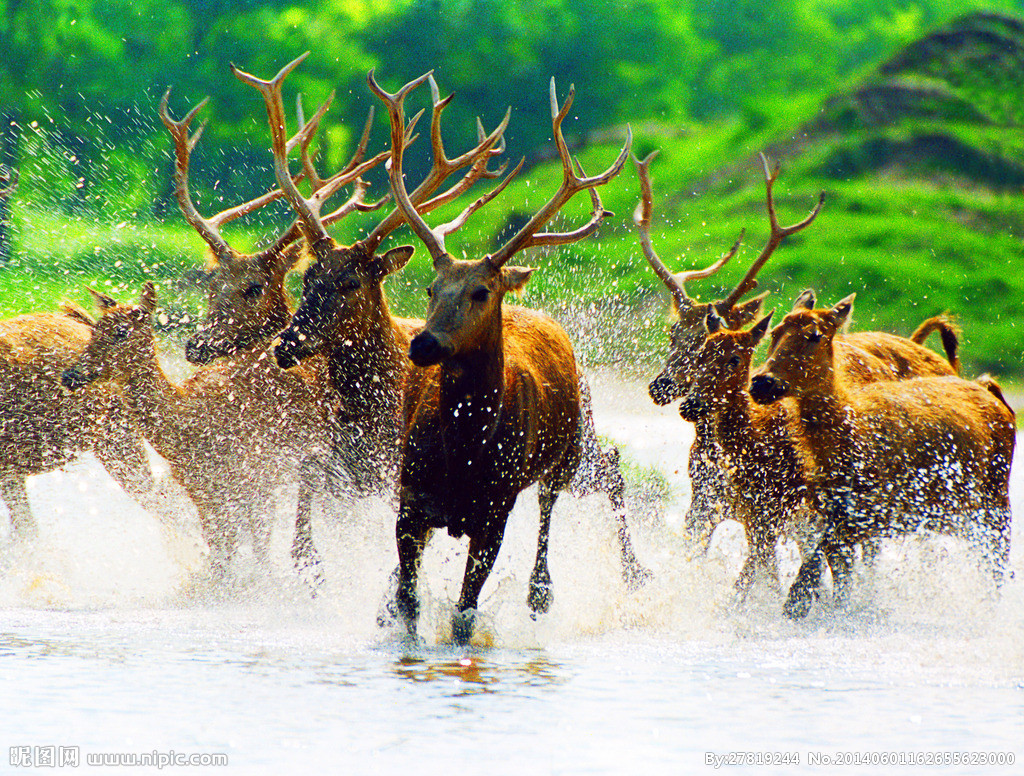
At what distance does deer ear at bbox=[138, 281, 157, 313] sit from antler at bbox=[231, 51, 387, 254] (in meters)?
1.10

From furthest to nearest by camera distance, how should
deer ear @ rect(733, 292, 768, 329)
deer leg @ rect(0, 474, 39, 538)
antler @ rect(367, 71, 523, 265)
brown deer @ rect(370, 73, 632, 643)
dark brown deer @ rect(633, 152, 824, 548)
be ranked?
deer ear @ rect(733, 292, 768, 329), deer leg @ rect(0, 474, 39, 538), dark brown deer @ rect(633, 152, 824, 548), antler @ rect(367, 71, 523, 265), brown deer @ rect(370, 73, 632, 643)

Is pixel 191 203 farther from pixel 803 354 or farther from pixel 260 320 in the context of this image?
pixel 803 354

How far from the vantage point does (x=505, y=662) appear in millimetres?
6383

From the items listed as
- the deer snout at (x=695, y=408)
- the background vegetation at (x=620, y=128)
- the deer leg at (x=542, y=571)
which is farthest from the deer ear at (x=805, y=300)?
the background vegetation at (x=620, y=128)

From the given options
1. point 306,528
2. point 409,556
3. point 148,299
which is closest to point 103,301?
point 148,299

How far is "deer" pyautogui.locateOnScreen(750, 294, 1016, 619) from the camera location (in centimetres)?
778

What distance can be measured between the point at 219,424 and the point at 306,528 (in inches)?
34.1

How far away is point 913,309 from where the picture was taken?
26125mm

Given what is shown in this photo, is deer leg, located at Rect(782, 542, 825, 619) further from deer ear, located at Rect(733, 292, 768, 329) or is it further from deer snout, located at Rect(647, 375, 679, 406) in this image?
deer ear, located at Rect(733, 292, 768, 329)

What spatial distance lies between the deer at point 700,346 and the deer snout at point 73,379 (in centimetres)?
331

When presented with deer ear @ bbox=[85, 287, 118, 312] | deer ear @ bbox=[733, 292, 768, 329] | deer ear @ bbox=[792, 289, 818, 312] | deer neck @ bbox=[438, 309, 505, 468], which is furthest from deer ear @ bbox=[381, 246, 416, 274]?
deer ear @ bbox=[733, 292, 768, 329]

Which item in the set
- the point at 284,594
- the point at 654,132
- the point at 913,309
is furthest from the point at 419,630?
the point at 654,132

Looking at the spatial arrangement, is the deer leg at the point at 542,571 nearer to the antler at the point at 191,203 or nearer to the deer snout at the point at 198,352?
the deer snout at the point at 198,352

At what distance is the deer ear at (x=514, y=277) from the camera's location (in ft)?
22.7
